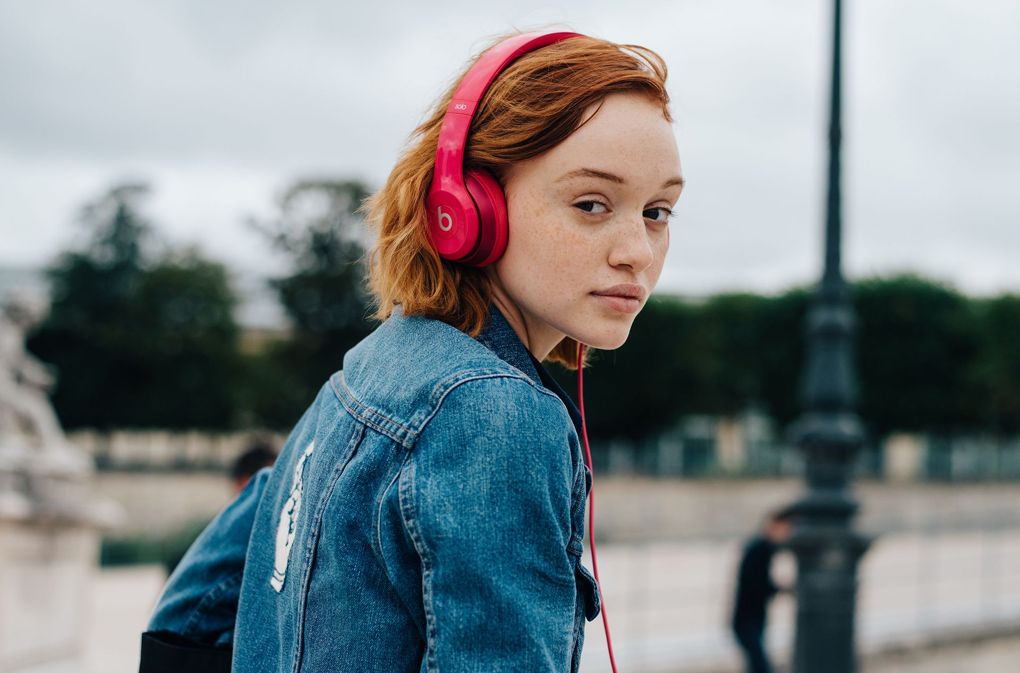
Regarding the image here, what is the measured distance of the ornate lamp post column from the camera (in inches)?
308

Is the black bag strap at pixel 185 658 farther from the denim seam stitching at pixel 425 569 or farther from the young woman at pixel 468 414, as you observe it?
the denim seam stitching at pixel 425 569

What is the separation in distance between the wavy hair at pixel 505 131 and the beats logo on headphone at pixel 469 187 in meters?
0.01

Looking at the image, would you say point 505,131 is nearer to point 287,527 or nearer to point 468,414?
point 468,414

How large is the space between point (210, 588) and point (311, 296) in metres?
58.3

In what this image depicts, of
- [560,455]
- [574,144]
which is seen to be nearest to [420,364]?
[560,455]

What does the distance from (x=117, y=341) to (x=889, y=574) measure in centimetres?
4516

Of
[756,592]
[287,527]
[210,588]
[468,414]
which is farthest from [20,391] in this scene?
[468,414]

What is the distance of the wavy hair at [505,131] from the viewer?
1458 millimetres

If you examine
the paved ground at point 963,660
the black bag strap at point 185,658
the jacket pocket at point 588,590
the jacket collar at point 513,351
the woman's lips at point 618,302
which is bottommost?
the paved ground at point 963,660

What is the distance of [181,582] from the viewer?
177 cm

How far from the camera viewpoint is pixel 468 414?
1.26m

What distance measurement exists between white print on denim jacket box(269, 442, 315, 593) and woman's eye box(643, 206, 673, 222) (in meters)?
0.51

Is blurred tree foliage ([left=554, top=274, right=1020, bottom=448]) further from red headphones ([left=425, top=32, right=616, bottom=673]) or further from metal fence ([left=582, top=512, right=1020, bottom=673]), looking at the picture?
red headphones ([left=425, top=32, right=616, bottom=673])

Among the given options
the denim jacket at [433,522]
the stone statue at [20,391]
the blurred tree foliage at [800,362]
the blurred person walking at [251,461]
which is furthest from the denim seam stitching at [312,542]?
the blurred tree foliage at [800,362]
